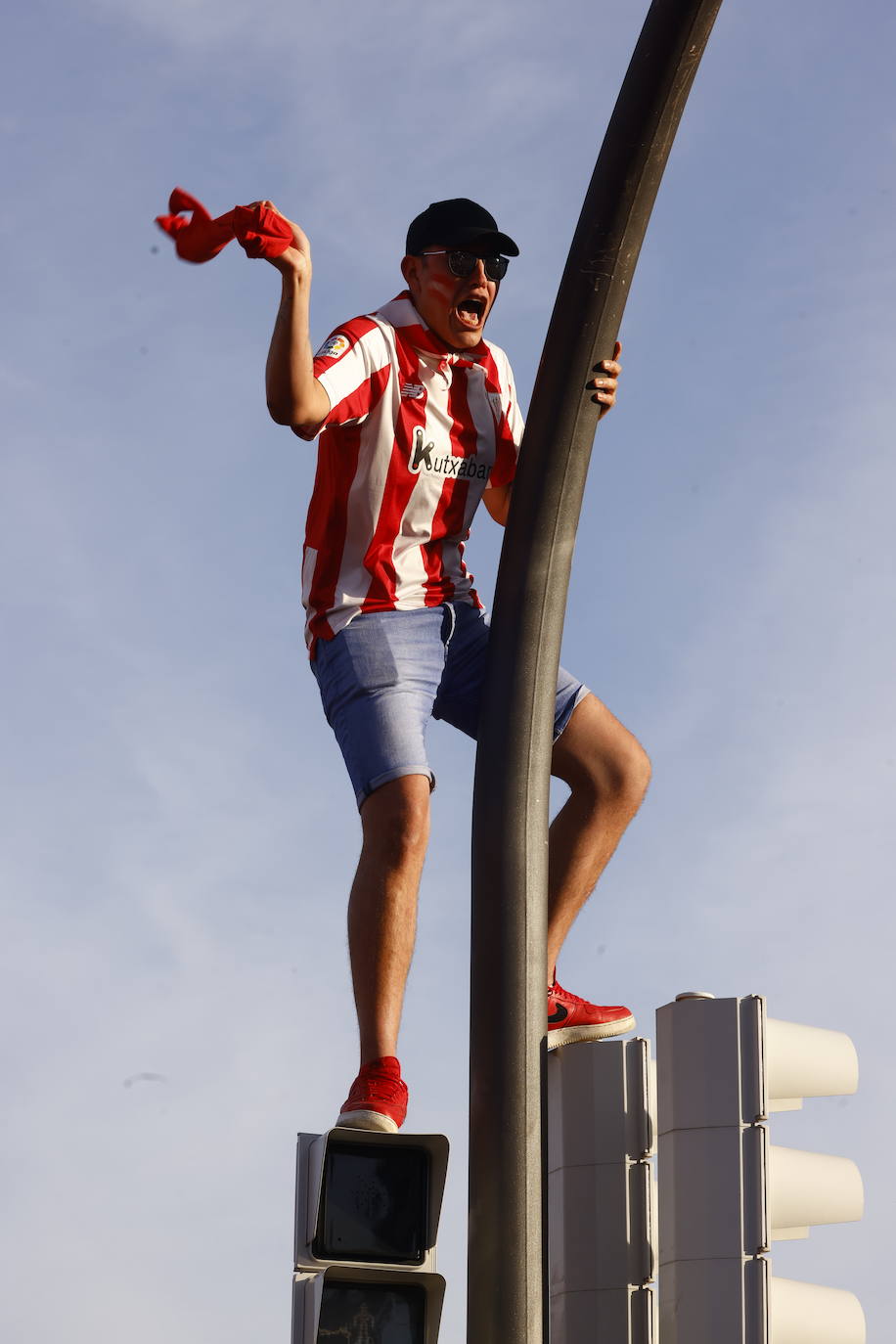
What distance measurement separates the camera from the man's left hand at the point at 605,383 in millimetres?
4148

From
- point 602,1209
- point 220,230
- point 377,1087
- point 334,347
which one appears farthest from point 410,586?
point 602,1209

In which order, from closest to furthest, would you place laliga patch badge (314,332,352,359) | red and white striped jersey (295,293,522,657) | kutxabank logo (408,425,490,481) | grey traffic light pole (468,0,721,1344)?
grey traffic light pole (468,0,721,1344), laliga patch badge (314,332,352,359), red and white striped jersey (295,293,522,657), kutxabank logo (408,425,490,481)

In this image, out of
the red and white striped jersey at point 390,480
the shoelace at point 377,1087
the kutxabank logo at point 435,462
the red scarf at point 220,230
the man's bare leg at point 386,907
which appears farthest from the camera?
the kutxabank logo at point 435,462

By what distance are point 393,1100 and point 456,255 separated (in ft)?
7.63

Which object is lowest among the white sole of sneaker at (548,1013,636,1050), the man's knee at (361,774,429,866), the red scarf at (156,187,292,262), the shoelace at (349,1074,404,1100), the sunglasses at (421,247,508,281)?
the shoelace at (349,1074,404,1100)

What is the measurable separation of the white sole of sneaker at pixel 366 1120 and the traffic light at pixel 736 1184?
0.71 m

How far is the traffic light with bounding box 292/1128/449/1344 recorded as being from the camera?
3490 millimetres

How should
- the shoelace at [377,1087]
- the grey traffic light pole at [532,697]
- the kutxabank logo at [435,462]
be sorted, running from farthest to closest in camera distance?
the kutxabank logo at [435,462]
the shoelace at [377,1087]
the grey traffic light pole at [532,697]

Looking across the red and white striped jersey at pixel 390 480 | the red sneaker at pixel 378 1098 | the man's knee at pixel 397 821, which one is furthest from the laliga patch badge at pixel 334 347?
the red sneaker at pixel 378 1098

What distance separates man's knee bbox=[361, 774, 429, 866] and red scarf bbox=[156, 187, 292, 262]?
4.34ft

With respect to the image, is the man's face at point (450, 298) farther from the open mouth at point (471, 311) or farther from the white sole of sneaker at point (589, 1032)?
the white sole of sneaker at point (589, 1032)

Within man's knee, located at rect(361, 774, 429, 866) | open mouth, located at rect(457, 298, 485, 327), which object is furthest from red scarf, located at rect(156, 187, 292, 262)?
man's knee, located at rect(361, 774, 429, 866)

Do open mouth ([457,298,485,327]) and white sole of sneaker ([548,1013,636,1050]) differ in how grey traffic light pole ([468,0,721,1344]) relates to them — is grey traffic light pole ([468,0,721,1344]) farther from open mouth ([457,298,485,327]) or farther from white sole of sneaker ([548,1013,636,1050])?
white sole of sneaker ([548,1013,636,1050])

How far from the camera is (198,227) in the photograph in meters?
3.96
